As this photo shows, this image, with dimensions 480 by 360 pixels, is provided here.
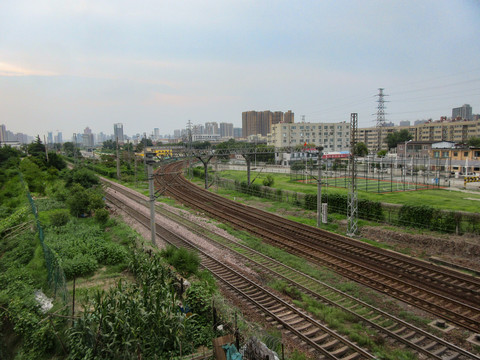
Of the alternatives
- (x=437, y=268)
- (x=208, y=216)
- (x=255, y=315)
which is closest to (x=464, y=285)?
(x=437, y=268)

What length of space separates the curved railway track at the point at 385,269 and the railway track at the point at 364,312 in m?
1.30

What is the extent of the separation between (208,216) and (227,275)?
1049 centimetres

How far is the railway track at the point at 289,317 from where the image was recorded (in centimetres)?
717

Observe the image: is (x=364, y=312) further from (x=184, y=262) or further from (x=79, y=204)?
(x=79, y=204)

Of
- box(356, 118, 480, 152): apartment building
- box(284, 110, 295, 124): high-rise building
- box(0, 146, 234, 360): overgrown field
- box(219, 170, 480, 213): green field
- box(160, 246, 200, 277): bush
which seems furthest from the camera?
box(284, 110, 295, 124): high-rise building

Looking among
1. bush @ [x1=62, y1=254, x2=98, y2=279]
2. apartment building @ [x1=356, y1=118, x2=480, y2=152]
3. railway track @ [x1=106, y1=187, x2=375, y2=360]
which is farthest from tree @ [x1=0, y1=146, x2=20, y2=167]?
apartment building @ [x1=356, y1=118, x2=480, y2=152]

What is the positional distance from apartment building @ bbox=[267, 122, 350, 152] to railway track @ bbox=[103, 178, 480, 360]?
63621mm

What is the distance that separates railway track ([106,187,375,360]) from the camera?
717 centimetres

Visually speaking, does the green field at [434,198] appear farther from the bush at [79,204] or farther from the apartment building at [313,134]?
the apartment building at [313,134]

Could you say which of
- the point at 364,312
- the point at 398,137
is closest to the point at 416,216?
the point at 364,312

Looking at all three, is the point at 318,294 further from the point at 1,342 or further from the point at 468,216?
the point at 468,216

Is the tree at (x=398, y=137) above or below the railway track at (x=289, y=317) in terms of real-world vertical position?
above

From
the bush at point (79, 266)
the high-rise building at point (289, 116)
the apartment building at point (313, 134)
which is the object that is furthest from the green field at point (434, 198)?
the high-rise building at point (289, 116)

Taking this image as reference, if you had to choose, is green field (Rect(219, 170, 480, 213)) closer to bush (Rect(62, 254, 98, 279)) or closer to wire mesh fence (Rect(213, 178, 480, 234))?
wire mesh fence (Rect(213, 178, 480, 234))
